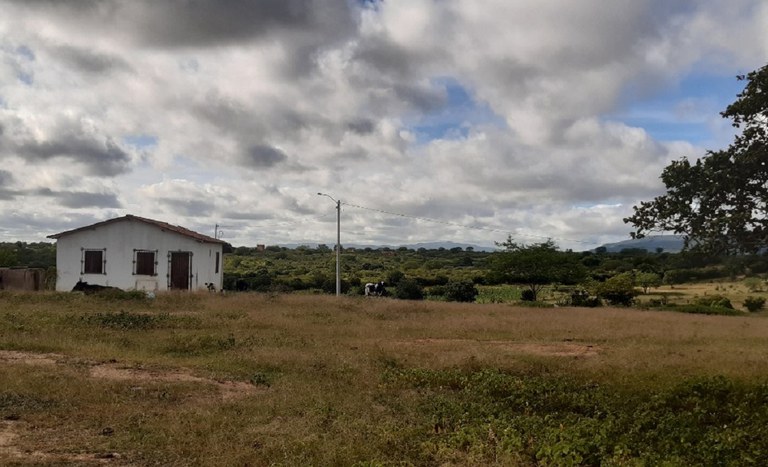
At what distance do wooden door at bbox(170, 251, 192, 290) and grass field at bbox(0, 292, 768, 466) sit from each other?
10339mm

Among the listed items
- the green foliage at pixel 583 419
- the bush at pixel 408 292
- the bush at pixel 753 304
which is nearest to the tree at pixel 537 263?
the bush at pixel 408 292

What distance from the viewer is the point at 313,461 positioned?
737 centimetres

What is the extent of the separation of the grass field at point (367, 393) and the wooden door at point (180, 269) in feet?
33.9

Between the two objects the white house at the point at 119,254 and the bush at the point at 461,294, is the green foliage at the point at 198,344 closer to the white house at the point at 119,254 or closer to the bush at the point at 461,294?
the white house at the point at 119,254

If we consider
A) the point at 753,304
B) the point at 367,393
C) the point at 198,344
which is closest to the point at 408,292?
the point at 753,304

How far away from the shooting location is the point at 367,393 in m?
11.6

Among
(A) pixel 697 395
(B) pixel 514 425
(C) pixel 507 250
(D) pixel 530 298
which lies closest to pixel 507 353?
(A) pixel 697 395

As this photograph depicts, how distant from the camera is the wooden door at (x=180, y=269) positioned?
32750 millimetres

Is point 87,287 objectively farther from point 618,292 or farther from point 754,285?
point 754,285

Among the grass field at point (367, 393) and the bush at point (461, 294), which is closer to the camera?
the grass field at point (367, 393)

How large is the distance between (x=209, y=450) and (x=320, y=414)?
224 centimetres

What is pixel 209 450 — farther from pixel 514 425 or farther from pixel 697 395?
pixel 697 395

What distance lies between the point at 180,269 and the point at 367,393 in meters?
23.9

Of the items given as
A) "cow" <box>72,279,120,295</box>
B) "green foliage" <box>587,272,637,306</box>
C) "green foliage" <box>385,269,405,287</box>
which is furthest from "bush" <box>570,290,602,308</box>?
"cow" <box>72,279,120,295</box>
